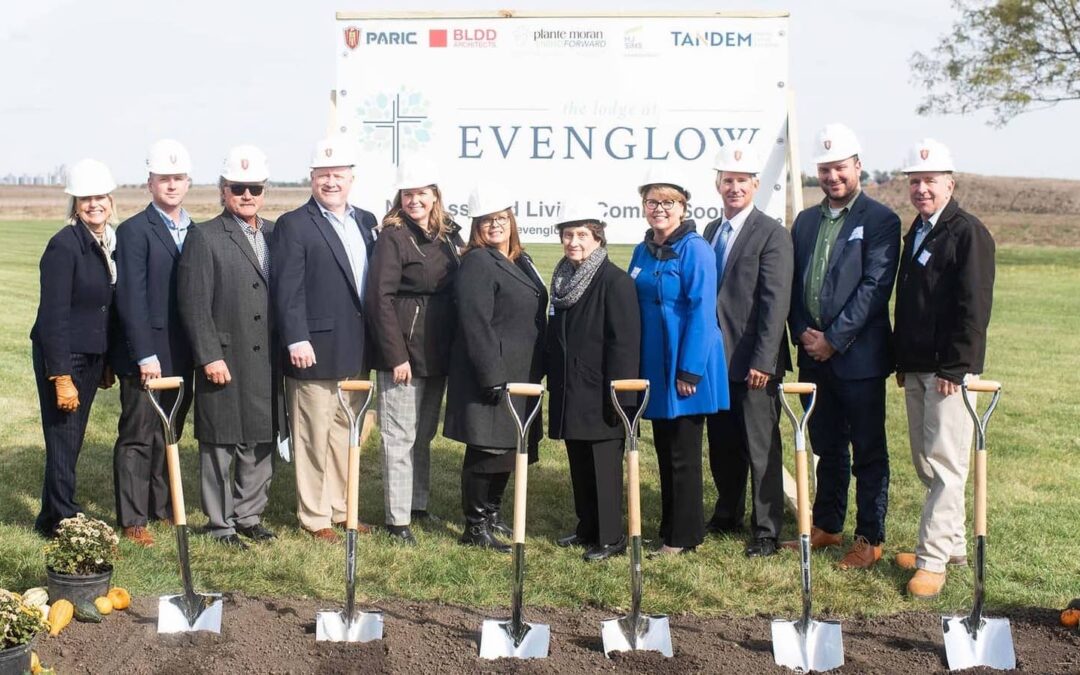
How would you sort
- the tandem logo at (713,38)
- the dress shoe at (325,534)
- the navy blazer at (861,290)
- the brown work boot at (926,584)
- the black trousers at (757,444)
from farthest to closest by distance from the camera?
1. the tandem logo at (713,38)
2. the dress shoe at (325,534)
3. the black trousers at (757,444)
4. the navy blazer at (861,290)
5. the brown work boot at (926,584)

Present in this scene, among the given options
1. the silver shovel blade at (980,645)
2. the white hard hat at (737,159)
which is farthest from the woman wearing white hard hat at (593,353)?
the silver shovel blade at (980,645)

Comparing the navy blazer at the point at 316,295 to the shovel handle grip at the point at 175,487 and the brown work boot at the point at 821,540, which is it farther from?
the brown work boot at the point at 821,540

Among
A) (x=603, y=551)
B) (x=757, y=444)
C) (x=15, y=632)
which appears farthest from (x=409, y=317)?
(x=15, y=632)

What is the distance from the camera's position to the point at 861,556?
637cm

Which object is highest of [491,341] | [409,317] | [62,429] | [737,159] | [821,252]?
[737,159]

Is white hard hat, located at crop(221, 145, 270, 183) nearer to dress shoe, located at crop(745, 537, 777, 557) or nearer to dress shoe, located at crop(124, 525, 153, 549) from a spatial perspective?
dress shoe, located at crop(124, 525, 153, 549)

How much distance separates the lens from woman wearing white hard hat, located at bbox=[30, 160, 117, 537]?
619 cm

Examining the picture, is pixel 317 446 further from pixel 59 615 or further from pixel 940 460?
pixel 940 460

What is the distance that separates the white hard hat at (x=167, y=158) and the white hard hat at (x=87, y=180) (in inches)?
9.8

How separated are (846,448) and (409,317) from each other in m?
2.58

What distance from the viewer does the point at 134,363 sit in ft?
21.1

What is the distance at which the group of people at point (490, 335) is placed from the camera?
621 cm

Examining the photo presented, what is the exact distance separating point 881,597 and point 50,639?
391cm

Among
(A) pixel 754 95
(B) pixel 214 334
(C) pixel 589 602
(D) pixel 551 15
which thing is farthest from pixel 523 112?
(C) pixel 589 602
